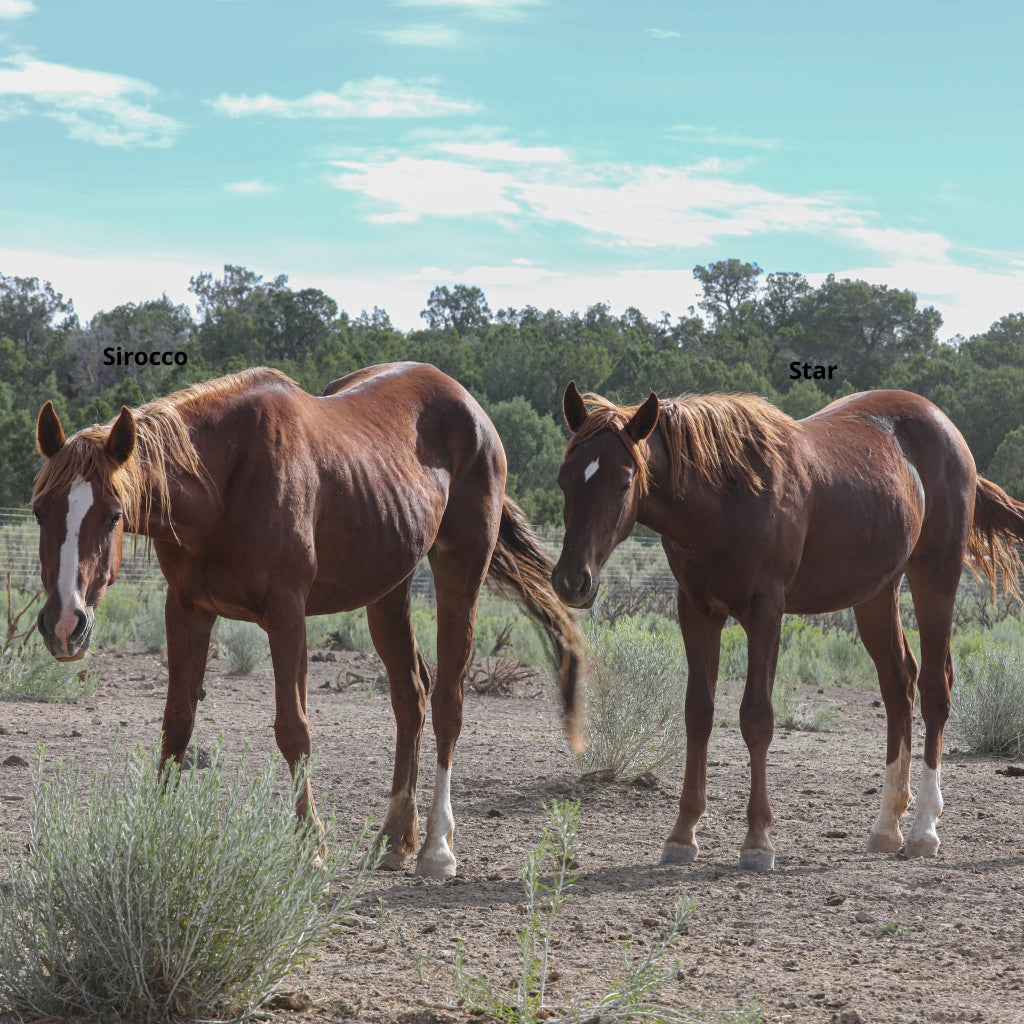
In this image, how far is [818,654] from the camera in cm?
1427

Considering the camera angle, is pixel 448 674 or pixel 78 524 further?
pixel 448 674

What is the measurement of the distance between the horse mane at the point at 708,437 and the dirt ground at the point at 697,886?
1862 mm

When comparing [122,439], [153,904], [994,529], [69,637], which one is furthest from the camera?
[994,529]

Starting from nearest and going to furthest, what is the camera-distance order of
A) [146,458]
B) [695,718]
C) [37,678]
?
1. [146,458]
2. [695,718]
3. [37,678]

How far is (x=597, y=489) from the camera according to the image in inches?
199

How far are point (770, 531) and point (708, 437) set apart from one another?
54cm

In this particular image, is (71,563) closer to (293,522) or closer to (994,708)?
(293,522)

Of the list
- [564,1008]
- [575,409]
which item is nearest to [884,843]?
[575,409]

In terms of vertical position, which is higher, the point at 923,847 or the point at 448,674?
the point at 448,674

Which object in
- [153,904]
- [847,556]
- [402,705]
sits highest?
[847,556]

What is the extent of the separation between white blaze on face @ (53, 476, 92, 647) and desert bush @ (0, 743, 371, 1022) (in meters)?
0.60

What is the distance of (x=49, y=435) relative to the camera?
4000mm

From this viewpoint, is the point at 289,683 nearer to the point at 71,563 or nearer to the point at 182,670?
the point at 182,670

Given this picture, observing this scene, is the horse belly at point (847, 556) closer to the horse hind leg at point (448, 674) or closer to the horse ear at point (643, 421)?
the horse ear at point (643, 421)
